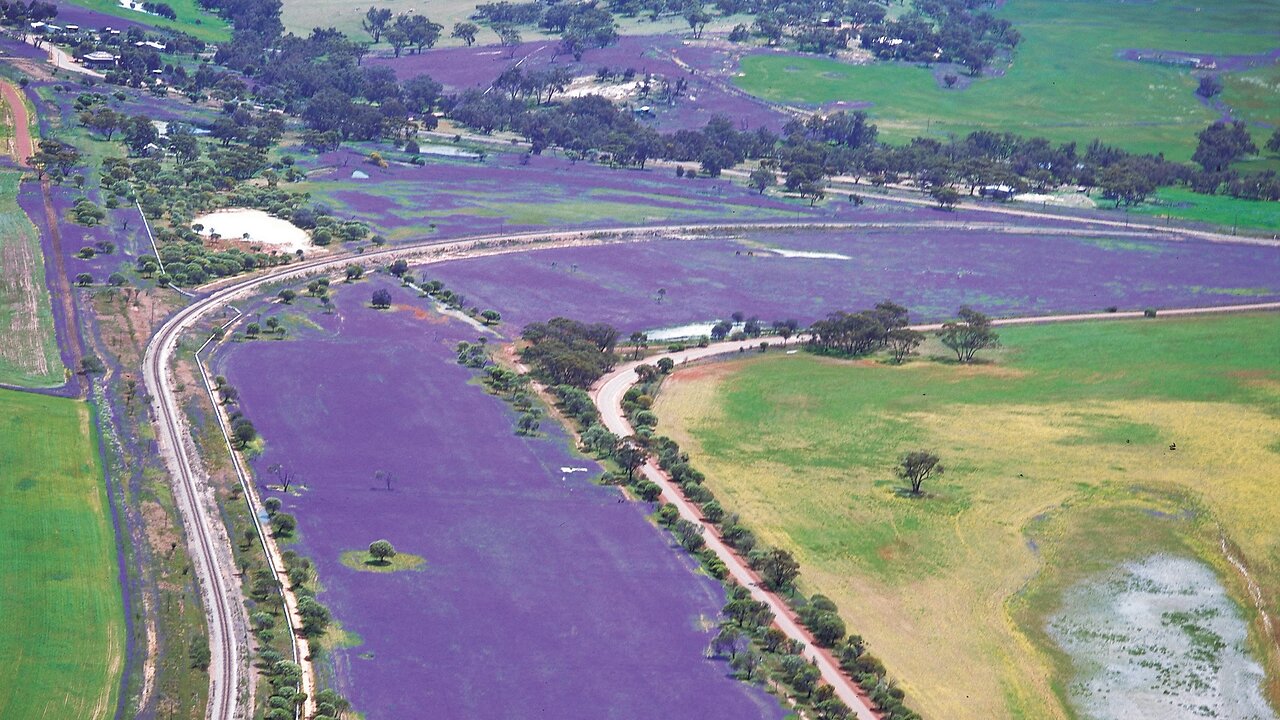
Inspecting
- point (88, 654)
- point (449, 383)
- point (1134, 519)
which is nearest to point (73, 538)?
point (88, 654)

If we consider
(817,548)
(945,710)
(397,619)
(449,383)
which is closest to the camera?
(945,710)

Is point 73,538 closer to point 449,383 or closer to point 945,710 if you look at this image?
point 449,383

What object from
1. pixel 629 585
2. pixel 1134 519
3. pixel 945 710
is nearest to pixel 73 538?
pixel 629 585

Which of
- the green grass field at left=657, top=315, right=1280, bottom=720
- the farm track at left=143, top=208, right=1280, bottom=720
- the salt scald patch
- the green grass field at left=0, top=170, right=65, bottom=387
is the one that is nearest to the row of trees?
the green grass field at left=657, top=315, right=1280, bottom=720

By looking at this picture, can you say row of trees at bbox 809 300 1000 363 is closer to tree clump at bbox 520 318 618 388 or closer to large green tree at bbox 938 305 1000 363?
large green tree at bbox 938 305 1000 363

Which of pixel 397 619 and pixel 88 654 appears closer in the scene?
pixel 88 654

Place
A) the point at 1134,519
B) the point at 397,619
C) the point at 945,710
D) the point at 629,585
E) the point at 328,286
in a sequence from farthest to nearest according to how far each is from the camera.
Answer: the point at 328,286 < the point at 1134,519 < the point at 629,585 < the point at 397,619 < the point at 945,710

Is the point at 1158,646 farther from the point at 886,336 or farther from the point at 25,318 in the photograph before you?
the point at 25,318
